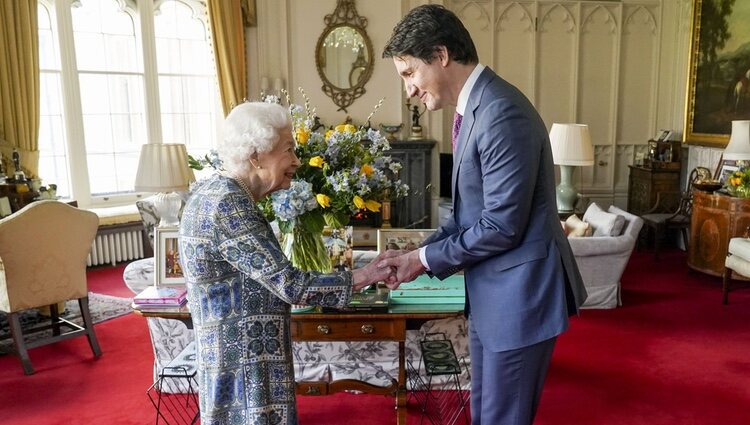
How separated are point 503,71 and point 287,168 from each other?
22.1ft

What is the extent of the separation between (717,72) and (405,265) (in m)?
6.37

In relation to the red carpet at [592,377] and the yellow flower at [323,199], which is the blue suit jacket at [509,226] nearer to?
the yellow flower at [323,199]

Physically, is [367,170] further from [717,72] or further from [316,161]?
[717,72]

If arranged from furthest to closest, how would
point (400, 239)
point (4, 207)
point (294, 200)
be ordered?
1. point (4, 207)
2. point (400, 239)
3. point (294, 200)

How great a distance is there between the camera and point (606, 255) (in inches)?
193

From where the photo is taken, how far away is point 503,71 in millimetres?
7961

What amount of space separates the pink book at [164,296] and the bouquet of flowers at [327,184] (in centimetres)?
62

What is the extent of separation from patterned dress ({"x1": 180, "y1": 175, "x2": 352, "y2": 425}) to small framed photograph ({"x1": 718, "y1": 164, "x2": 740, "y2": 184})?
590cm

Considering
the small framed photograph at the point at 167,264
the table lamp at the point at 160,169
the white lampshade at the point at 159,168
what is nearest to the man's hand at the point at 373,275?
the small framed photograph at the point at 167,264

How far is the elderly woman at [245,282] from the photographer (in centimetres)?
157

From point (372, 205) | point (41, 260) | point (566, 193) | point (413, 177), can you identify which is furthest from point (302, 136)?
point (413, 177)

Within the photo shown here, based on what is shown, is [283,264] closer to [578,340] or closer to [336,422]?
[336,422]

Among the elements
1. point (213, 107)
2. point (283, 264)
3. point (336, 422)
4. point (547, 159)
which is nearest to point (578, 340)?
point (336, 422)

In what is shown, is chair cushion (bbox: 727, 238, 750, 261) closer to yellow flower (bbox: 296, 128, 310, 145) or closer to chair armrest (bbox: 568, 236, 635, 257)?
chair armrest (bbox: 568, 236, 635, 257)
